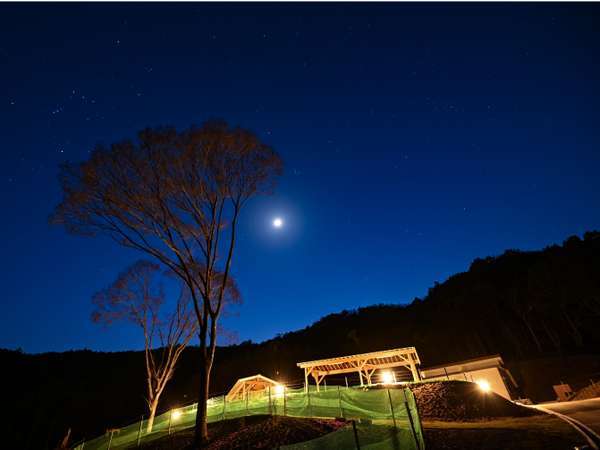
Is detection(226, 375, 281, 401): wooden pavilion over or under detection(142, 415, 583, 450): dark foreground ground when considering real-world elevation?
over

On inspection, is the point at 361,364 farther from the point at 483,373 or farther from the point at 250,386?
the point at 250,386

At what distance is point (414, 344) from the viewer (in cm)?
3944

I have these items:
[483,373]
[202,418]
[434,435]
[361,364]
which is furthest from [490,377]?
[202,418]

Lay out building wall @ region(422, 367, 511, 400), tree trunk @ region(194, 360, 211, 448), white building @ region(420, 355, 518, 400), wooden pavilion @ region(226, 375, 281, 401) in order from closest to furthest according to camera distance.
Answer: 1. tree trunk @ region(194, 360, 211, 448)
2. building wall @ region(422, 367, 511, 400)
3. white building @ region(420, 355, 518, 400)
4. wooden pavilion @ region(226, 375, 281, 401)

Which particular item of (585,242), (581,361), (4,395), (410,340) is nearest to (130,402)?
(4,395)

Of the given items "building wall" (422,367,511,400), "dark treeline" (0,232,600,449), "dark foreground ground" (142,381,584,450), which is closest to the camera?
"dark foreground ground" (142,381,584,450)

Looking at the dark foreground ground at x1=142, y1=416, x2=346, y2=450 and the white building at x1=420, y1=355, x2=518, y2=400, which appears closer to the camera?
the dark foreground ground at x1=142, y1=416, x2=346, y2=450

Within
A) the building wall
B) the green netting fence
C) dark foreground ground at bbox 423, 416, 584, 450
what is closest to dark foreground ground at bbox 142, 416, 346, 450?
the green netting fence

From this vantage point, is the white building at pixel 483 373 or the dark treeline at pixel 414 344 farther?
the dark treeline at pixel 414 344

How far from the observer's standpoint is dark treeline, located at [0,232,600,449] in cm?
3041

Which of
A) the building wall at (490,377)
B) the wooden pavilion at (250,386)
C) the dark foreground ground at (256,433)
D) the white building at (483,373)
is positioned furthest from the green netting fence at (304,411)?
the building wall at (490,377)

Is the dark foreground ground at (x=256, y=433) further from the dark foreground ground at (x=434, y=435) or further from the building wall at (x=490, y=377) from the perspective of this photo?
the building wall at (x=490, y=377)

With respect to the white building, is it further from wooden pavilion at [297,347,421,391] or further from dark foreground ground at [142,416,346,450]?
dark foreground ground at [142,416,346,450]

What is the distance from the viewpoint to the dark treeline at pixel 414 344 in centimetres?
3041
